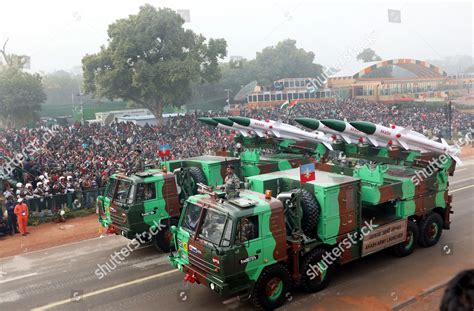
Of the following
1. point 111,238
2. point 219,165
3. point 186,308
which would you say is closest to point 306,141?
point 219,165

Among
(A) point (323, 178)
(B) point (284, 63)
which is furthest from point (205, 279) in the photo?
(B) point (284, 63)

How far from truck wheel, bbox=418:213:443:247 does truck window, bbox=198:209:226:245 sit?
21.1 feet

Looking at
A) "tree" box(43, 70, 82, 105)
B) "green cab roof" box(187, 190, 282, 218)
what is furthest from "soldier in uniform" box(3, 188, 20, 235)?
"tree" box(43, 70, 82, 105)

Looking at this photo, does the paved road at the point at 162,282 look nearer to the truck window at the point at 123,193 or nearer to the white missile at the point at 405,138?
the truck window at the point at 123,193

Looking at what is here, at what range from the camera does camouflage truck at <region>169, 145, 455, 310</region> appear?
27.8 feet

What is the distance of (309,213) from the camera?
374 inches

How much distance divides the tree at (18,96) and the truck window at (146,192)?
35.9m

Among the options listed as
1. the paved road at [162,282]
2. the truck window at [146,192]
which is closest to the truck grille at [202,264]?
the paved road at [162,282]

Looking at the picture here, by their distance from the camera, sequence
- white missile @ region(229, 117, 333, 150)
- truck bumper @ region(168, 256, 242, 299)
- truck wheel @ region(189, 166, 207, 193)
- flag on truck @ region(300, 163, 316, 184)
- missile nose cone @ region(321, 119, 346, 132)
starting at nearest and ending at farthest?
truck bumper @ region(168, 256, 242, 299) → flag on truck @ region(300, 163, 316, 184) → truck wheel @ region(189, 166, 207, 193) → missile nose cone @ region(321, 119, 346, 132) → white missile @ region(229, 117, 333, 150)

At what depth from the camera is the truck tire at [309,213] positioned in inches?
374

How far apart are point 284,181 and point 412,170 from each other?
14.9ft

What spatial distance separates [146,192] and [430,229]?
8203 mm

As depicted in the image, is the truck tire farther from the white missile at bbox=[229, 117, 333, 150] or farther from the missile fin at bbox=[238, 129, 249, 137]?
the missile fin at bbox=[238, 129, 249, 137]

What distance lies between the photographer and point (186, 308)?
930cm
